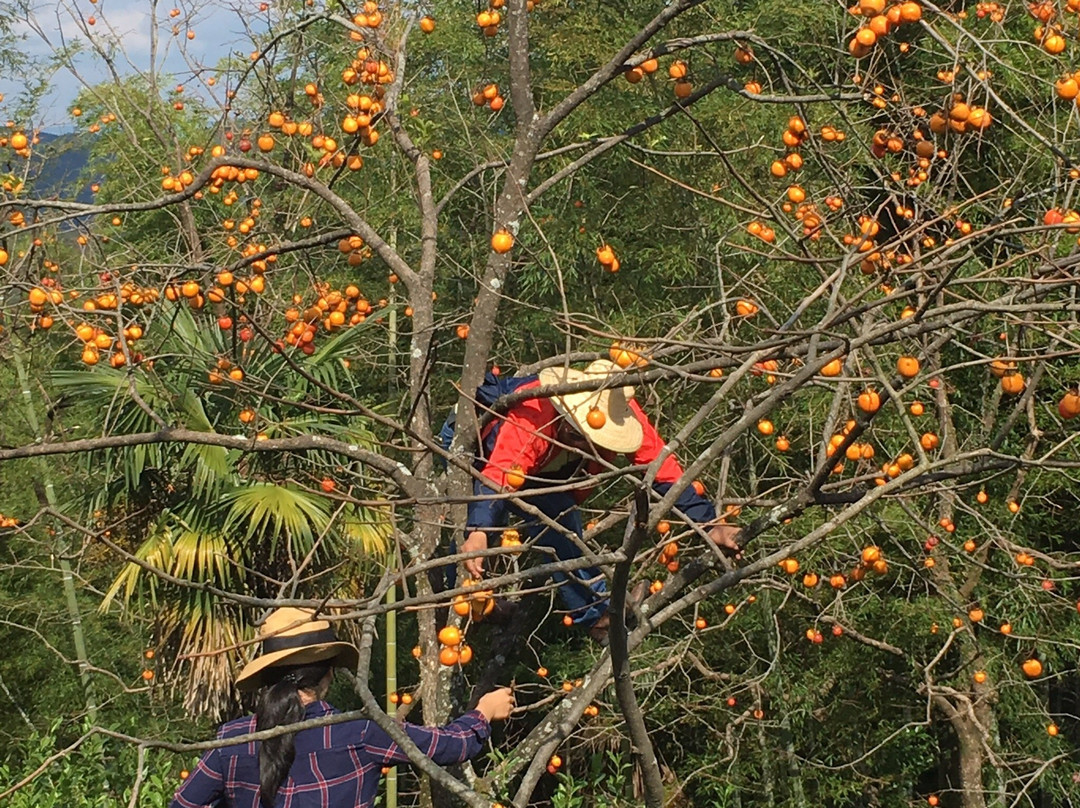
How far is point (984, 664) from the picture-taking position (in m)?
6.80

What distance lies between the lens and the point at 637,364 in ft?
7.47

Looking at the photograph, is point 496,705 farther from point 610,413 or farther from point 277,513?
point 277,513

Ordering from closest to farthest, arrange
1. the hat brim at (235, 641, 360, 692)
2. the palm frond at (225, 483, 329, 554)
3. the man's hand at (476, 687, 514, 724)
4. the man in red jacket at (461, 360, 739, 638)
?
the hat brim at (235, 641, 360, 692) < the man's hand at (476, 687, 514, 724) < the man in red jacket at (461, 360, 739, 638) < the palm frond at (225, 483, 329, 554)

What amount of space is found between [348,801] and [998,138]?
5949 mm

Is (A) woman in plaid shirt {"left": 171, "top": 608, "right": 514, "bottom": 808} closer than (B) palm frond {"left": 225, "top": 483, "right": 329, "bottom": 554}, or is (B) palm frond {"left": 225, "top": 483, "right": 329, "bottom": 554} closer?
(A) woman in plaid shirt {"left": 171, "top": 608, "right": 514, "bottom": 808}

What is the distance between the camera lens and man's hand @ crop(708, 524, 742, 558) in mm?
2768

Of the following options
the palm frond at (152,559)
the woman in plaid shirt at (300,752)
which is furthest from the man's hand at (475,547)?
the palm frond at (152,559)

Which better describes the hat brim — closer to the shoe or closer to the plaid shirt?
the plaid shirt

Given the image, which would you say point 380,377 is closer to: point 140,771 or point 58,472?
point 58,472

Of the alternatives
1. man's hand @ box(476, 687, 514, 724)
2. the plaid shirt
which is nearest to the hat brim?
the plaid shirt

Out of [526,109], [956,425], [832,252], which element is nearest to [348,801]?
[526,109]

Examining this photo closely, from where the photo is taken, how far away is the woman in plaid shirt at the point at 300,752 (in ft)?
8.51

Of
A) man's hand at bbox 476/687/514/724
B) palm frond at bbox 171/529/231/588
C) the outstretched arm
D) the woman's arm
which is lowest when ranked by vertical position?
palm frond at bbox 171/529/231/588

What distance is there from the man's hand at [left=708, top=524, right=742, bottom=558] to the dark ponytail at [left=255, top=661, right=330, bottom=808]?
101cm
